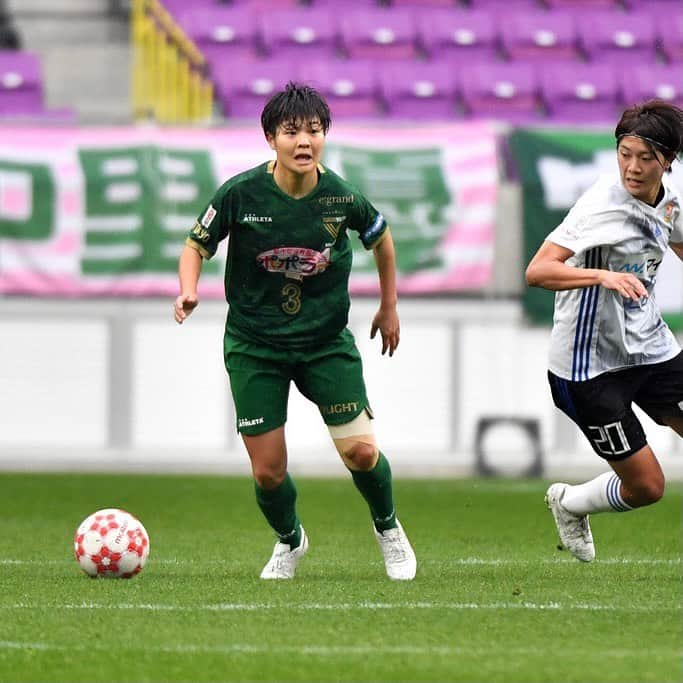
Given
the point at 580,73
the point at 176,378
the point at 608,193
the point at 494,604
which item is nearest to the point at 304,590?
the point at 494,604

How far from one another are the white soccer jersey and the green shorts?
0.81 metres

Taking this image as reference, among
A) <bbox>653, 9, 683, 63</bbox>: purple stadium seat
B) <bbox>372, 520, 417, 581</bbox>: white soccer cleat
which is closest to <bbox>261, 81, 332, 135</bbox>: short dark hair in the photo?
<bbox>372, 520, 417, 581</bbox>: white soccer cleat

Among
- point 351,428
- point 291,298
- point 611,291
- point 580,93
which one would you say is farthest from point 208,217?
point 580,93

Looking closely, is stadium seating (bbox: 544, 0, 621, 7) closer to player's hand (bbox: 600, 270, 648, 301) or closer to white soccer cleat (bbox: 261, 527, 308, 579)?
white soccer cleat (bbox: 261, 527, 308, 579)

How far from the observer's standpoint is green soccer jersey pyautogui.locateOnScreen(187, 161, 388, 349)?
646 centimetres

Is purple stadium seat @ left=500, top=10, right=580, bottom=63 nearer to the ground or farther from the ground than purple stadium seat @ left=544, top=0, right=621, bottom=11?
nearer to the ground

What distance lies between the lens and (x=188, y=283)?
630 cm

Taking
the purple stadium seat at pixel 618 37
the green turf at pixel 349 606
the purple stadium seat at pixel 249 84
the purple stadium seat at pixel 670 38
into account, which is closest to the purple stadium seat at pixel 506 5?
the purple stadium seat at pixel 618 37

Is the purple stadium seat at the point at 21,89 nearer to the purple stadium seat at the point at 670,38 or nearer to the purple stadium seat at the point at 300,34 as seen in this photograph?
the purple stadium seat at the point at 300,34

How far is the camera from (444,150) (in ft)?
43.8

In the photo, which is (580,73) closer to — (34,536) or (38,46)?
(38,46)

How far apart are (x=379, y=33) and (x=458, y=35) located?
82 cm

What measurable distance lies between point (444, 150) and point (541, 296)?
1.40m

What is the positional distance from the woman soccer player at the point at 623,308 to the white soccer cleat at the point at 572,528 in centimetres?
24
